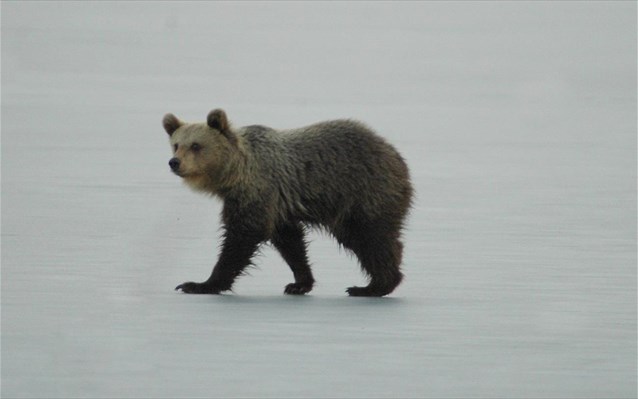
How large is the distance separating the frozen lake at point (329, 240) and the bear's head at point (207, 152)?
68 cm

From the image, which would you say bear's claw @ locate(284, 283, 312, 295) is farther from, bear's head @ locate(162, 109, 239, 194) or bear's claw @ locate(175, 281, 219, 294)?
bear's head @ locate(162, 109, 239, 194)

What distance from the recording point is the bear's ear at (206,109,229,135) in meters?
8.98

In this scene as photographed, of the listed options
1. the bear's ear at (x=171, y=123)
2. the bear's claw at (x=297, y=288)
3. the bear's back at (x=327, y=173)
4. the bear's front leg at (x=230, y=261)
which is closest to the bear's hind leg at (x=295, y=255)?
the bear's claw at (x=297, y=288)

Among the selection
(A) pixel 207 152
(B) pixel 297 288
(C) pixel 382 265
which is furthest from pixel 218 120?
(C) pixel 382 265

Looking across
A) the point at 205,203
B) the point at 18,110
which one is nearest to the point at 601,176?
the point at 205,203

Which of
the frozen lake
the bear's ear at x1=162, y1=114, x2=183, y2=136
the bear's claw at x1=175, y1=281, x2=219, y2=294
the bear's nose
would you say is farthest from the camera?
the bear's ear at x1=162, y1=114, x2=183, y2=136

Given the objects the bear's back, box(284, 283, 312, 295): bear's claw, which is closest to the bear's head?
the bear's back

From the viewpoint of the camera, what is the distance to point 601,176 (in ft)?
48.4

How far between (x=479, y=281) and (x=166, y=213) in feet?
11.3

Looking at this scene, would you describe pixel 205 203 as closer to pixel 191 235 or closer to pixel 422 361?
pixel 191 235

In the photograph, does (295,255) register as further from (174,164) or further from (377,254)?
(174,164)

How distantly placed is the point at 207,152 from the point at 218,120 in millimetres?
191

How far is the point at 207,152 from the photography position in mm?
9016

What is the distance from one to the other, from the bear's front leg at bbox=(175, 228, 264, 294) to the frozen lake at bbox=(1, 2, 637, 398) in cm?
15
